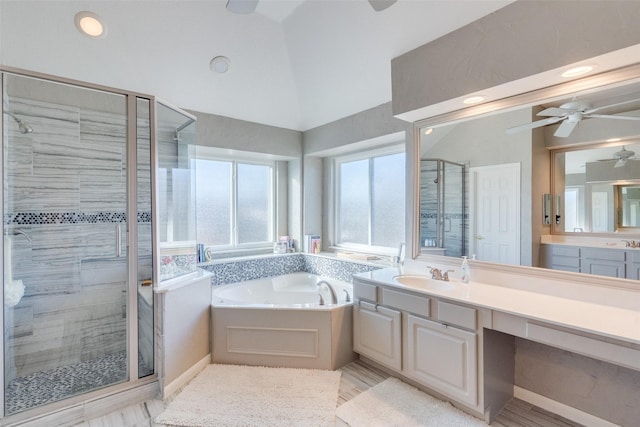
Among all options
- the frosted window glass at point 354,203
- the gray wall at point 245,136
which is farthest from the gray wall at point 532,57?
the gray wall at point 245,136

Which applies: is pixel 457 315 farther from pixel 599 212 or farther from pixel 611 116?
pixel 611 116

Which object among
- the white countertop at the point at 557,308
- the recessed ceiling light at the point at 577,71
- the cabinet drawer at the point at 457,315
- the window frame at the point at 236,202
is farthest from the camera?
the window frame at the point at 236,202

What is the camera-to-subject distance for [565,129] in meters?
1.96

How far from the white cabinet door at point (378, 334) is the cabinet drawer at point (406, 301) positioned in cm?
7

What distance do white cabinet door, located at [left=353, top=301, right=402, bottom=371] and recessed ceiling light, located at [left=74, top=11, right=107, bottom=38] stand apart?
3.02 m

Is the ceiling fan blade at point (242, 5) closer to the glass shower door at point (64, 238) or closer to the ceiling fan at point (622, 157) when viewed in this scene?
the glass shower door at point (64, 238)

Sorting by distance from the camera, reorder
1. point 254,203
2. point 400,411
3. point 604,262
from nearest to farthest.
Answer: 1. point 604,262
2. point 400,411
3. point 254,203

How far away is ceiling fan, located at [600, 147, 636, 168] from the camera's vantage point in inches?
69.8

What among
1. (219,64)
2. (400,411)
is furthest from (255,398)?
(219,64)

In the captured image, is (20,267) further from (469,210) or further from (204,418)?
(469,210)

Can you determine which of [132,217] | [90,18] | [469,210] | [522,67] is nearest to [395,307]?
[469,210]

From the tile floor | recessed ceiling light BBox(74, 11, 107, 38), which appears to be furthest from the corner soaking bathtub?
recessed ceiling light BBox(74, 11, 107, 38)

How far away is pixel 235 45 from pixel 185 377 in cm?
293

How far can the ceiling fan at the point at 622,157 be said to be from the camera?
5.82 ft
